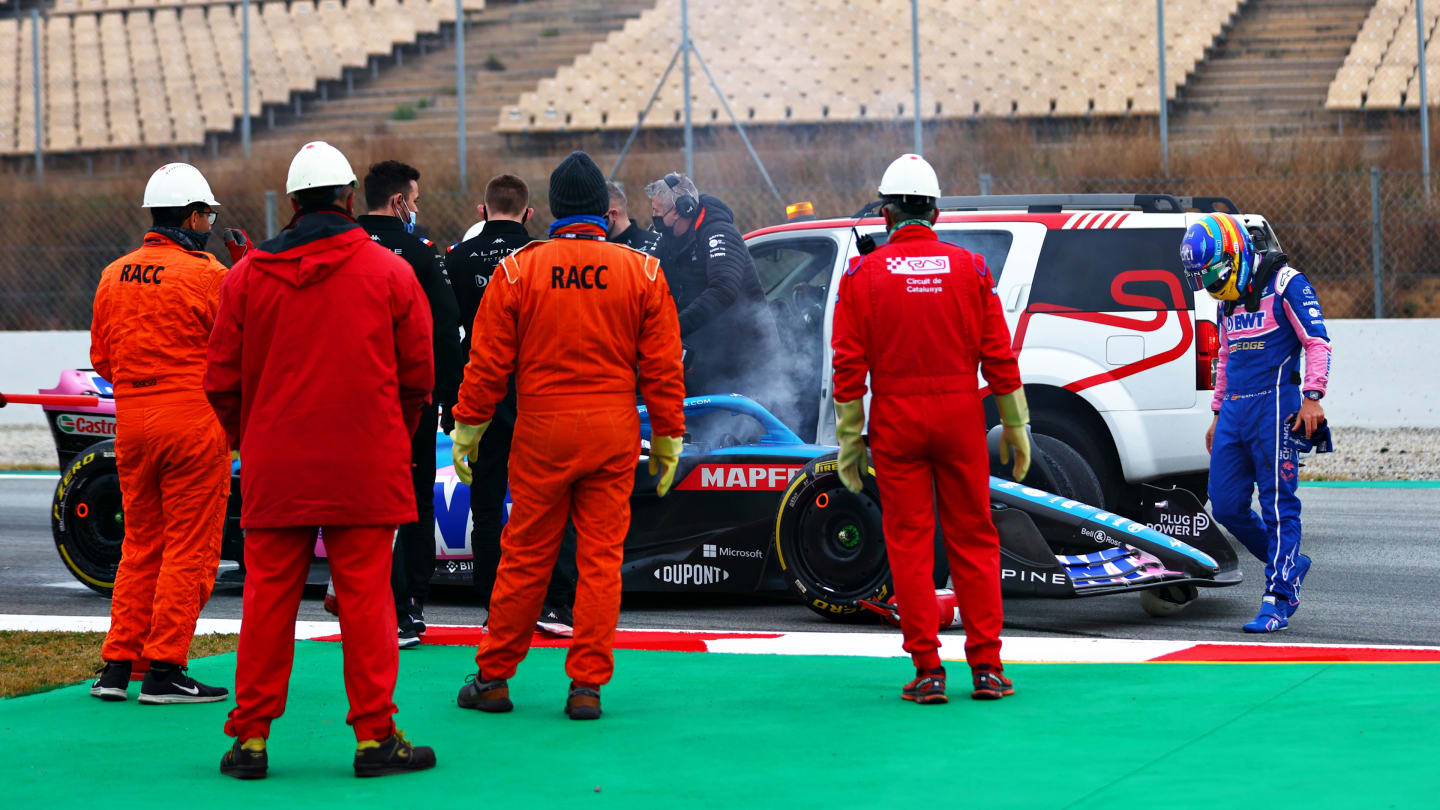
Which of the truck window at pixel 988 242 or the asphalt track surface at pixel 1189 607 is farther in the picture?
the truck window at pixel 988 242

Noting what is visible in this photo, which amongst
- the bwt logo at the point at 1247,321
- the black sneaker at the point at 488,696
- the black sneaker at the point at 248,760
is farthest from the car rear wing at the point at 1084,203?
the black sneaker at the point at 248,760

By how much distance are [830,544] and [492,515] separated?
59.2 inches

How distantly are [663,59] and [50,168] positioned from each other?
977 cm

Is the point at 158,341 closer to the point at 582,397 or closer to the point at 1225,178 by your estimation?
the point at 582,397

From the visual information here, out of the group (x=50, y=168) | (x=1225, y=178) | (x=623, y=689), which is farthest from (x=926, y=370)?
(x=50, y=168)

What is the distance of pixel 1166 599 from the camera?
7.52 metres

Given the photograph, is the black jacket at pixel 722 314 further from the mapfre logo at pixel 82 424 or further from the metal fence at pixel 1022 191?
the metal fence at pixel 1022 191

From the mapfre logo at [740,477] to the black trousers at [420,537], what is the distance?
1.28 metres

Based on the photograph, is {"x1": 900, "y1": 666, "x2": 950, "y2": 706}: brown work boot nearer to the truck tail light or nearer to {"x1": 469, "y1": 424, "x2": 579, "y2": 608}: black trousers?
{"x1": 469, "y1": 424, "x2": 579, "y2": 608}: black trousers

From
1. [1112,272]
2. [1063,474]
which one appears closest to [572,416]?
[1063,474]

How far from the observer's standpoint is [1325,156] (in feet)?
62.2

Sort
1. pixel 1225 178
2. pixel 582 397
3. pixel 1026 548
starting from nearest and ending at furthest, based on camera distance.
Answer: pixel 582 397 → pixel 1026 548 → pixel 1225 178

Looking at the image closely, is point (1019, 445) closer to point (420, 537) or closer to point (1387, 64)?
point (420, 537)

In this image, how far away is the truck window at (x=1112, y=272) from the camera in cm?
916
